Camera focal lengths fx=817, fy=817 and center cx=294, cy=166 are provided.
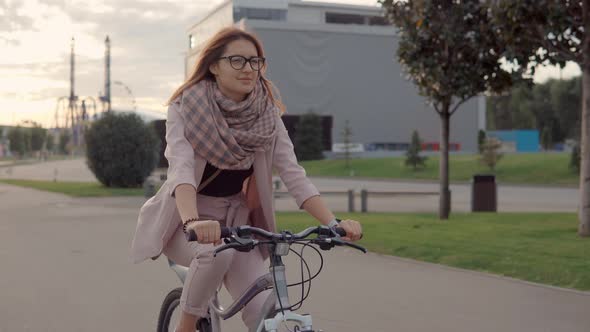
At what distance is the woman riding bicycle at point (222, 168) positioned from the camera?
11.1 feet

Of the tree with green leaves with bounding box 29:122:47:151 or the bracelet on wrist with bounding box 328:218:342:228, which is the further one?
the tree with green leaves with bounding box 29:122:47:151

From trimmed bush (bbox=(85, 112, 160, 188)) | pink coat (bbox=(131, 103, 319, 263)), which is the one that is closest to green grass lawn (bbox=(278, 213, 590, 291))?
pink coat (bbox=(131, 103, 319, 263))

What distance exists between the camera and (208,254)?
10.8 feet

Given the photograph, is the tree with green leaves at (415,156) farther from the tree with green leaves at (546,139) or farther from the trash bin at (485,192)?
the tree with green leaves at (546,139)

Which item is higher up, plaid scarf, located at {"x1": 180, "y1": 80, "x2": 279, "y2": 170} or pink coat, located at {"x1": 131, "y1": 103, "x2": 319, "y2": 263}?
plaid scarf, located at {"x1": 180, "y1": 80, "x2": 279, "y2": 170}

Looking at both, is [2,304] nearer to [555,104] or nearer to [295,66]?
[295,66]

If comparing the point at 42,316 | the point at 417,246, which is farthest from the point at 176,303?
the point at 417,246

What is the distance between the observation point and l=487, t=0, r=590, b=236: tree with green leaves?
12.3 metres

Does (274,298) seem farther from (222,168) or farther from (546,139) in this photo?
(546,139)

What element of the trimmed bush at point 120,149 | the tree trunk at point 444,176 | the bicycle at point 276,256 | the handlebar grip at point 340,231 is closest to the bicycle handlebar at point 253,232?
the bicycle at point 276,256

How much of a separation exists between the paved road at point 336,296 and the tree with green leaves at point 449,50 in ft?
19.8

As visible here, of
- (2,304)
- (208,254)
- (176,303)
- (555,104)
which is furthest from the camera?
(555,104)

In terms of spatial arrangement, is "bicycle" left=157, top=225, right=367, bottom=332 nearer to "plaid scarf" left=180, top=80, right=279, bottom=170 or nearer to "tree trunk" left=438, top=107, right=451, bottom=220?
"plaid scarf" left=180, top=80, right=279, bottom=170

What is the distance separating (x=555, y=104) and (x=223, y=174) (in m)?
86.7
